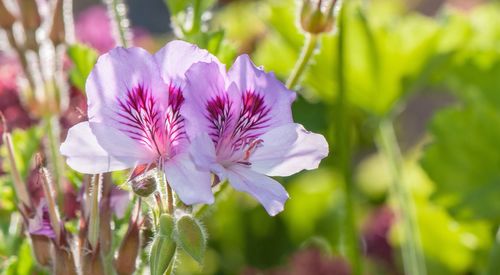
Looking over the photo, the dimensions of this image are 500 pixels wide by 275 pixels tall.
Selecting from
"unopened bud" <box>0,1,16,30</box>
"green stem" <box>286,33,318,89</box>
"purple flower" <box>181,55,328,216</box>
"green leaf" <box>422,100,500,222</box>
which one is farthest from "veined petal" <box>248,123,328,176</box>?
"green leaf" <box>422,100,500,222</box>

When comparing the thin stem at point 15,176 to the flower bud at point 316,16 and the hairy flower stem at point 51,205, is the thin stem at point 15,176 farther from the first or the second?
the flower bud at point 316,16

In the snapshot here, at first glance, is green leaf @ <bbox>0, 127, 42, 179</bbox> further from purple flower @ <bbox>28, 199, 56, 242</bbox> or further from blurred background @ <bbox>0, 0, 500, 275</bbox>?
purple flower @ <bbox>28, 199, 56, 242</bbox>

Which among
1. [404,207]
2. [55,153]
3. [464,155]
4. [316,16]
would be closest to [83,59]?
[55,153]

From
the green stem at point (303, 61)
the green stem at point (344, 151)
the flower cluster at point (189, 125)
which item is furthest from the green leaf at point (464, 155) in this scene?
the flower cluster at point (189, 125)

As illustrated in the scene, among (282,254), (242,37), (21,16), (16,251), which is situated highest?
(21,16)

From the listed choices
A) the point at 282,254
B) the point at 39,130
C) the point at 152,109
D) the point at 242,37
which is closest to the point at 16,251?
the point at 39,130

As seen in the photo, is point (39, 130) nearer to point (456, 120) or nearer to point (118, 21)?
point (118, 21)
